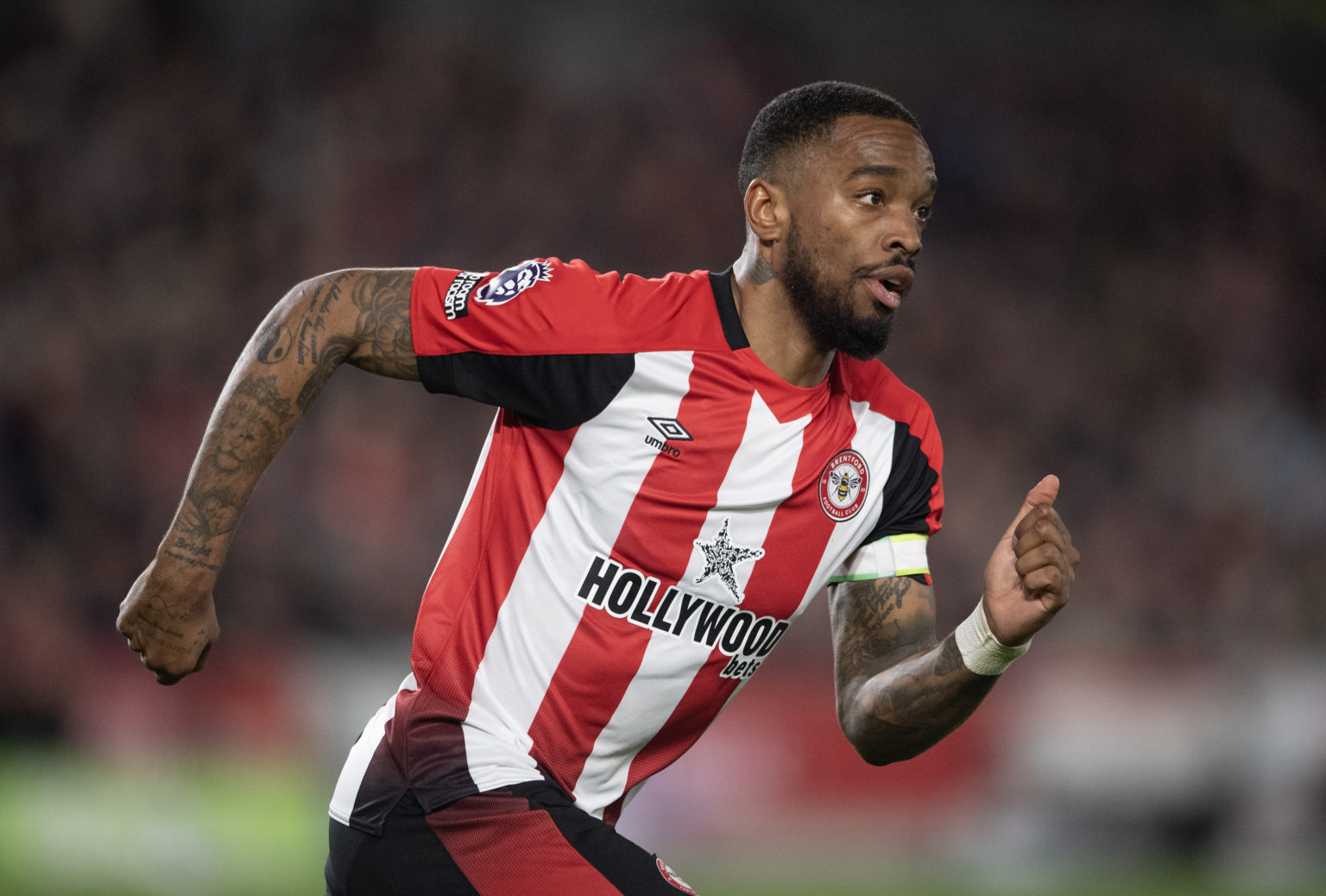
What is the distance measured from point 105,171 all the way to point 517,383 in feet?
28.2

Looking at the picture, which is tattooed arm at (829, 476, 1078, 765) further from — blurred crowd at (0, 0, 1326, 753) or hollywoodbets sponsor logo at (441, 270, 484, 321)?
blurred crowd at (0, 0, 1326, 753)

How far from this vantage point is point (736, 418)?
3131 mm

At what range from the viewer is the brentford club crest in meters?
3.20

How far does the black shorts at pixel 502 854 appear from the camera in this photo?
275cm

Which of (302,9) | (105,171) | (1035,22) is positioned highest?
(1035,22)

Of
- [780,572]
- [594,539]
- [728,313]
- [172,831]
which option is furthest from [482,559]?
[172,831]

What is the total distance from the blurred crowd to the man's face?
5603 millimetres

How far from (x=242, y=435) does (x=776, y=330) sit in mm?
1207

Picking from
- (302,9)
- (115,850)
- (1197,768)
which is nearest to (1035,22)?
(302,9)

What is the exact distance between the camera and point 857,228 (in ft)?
10.2

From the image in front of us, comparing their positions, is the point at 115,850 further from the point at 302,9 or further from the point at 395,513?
the point at 302,9

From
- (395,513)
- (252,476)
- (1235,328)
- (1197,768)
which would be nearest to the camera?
(252,476)

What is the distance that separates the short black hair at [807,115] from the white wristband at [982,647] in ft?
3.67

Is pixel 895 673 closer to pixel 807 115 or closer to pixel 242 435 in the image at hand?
pixel 807 115
